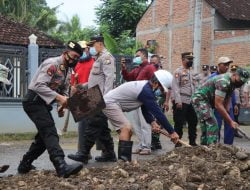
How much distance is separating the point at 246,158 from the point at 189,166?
0.99m

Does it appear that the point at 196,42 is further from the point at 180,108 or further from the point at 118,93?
the point at 118,93

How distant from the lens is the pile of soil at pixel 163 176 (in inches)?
195

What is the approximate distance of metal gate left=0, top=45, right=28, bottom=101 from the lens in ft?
39.3

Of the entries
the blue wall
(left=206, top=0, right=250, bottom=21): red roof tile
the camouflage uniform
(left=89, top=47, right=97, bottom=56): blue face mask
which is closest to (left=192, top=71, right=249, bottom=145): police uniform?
the camouflage uniform

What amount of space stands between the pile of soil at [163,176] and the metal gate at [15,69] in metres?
6.16

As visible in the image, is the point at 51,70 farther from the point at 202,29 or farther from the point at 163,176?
the point at 202,29

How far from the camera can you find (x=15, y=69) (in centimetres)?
1213

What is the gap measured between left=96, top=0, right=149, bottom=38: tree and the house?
247cm

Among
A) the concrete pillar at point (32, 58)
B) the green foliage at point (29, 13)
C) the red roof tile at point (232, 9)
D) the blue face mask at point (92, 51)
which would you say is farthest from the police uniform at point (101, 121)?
the green foliage at point (29, 13)

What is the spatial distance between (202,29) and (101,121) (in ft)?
50.5

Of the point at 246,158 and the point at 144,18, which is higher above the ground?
the point at 144,18

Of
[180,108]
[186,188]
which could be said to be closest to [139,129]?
[180,108]

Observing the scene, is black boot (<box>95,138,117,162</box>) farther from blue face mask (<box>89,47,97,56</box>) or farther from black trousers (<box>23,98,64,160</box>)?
black trousers (<box>23,98,64,160</box>)

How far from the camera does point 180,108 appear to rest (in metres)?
9.16
